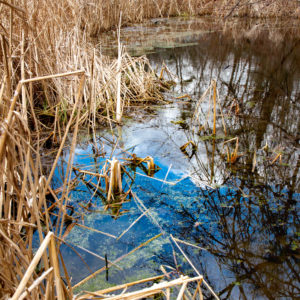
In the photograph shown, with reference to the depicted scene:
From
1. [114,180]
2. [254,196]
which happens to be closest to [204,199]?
[254,196]

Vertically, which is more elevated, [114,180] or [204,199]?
[114,180]

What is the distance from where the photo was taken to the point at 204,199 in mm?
2066

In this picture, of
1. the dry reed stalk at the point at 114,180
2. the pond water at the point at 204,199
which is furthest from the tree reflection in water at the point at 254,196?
the dry reed stalk at the point at 114,180

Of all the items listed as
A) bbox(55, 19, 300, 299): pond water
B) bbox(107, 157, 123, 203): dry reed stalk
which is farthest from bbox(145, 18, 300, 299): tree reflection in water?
bbox(107, 157, 123, 203): dry reed stalk

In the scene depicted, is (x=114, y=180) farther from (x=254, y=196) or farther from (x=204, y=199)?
(x=254, y=196)

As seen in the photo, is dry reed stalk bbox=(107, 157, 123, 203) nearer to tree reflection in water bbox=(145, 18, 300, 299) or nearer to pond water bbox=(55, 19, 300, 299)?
pond water bbox=(55, 19, 300, 299)

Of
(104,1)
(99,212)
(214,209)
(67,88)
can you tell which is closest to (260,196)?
(214,209)

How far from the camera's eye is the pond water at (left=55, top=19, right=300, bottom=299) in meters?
1.53

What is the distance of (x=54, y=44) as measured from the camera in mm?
3135

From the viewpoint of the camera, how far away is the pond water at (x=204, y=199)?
5.03 ft

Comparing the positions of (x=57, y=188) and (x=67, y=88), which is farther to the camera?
(x=67, y=88)

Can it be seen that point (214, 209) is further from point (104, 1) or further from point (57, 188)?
point (104, 1)

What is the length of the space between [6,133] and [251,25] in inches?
408

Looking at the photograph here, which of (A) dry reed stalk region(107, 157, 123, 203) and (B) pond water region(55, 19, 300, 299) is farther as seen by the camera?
(A) dry reed stalk region(107, 157, 123, 203)
